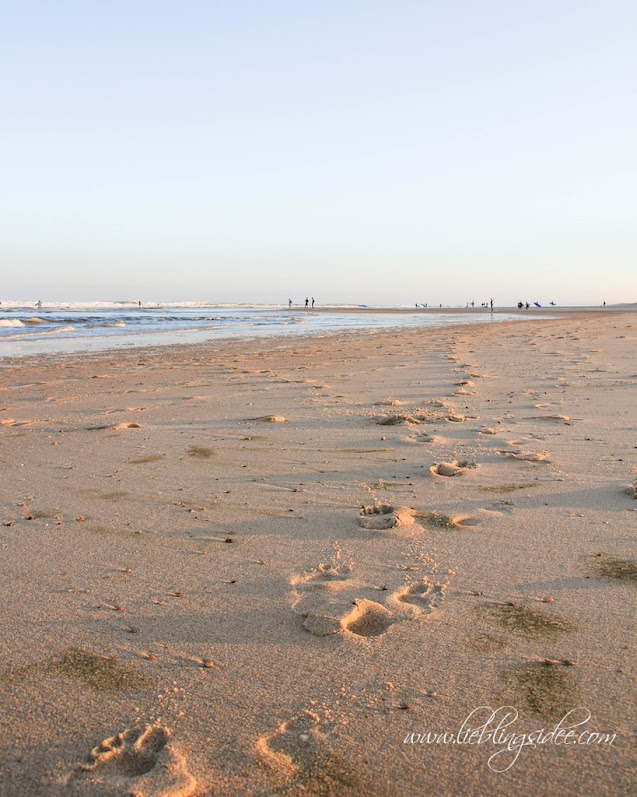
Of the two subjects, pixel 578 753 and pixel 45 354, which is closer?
pixel 578 753

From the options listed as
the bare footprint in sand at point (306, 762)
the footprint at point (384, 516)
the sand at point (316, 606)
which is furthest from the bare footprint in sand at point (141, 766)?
the footprint at point (384, 516)

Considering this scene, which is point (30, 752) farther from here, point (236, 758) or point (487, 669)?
point (487, 669)

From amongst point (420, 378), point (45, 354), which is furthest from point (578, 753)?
point (45, 354)

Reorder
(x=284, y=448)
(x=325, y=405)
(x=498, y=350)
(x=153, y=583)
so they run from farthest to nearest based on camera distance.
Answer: (x=498, y=350) → (x=325, y=405) → (x=284, y=448) → (x=153, y=583)

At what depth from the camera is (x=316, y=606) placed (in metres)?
2.35

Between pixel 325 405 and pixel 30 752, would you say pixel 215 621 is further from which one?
pixel 325 405

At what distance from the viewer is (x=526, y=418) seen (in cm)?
551

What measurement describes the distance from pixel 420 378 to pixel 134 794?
7.15 metres

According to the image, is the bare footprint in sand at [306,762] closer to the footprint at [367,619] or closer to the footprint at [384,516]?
A: the footprint at [367,619]

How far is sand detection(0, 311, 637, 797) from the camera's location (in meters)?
1.60

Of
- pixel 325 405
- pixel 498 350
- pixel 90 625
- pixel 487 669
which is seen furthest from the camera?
pixel 498 350

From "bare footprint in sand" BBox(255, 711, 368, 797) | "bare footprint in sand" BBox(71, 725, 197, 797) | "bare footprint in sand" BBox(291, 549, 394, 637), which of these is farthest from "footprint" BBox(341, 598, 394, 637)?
"bare footprint in sand" BBox(71, 725, 197, 797)

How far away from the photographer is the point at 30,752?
1.62m

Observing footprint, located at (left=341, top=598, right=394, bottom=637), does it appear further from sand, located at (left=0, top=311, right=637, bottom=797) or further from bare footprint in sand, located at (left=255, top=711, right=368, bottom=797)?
bare footprint in sand, located at (left=255, top=711, right=368, bottom=797)
